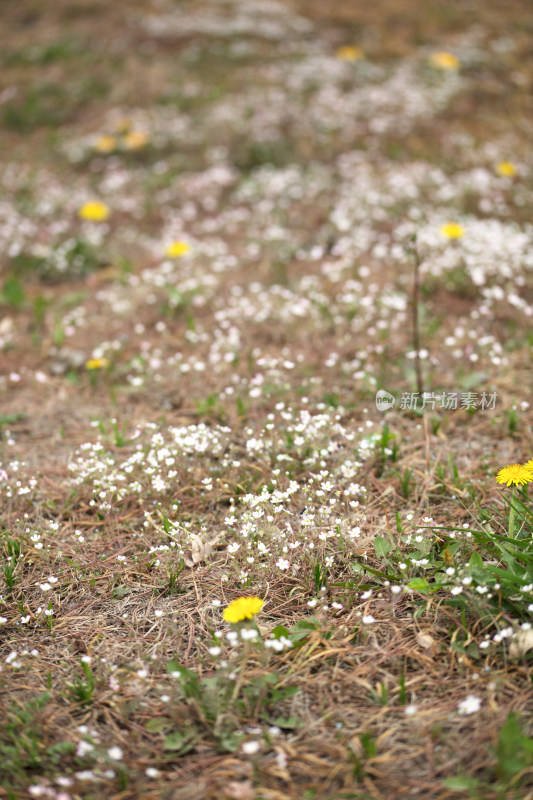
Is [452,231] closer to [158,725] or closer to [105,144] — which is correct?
[158,725]

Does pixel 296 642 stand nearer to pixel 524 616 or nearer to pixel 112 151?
pixel 524 616

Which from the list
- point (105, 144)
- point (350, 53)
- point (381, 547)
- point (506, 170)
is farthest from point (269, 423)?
point (350, 53)

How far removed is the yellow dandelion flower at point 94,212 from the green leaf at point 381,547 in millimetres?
5540

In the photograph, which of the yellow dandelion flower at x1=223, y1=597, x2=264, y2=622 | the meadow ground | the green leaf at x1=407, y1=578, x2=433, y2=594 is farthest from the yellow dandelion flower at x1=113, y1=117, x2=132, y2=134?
the green leaf at x1=407, y1=578, x2=433, y2=594

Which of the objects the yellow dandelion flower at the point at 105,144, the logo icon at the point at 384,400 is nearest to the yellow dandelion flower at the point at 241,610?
the logo icon at the point at 384,400

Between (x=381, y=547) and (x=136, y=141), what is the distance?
6.98 m

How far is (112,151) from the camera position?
8141 millimetres

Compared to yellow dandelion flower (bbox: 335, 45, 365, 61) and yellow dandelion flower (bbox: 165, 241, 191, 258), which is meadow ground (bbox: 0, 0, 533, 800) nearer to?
yellow dandelion flower (bbox: 165, 241, 191, 258)

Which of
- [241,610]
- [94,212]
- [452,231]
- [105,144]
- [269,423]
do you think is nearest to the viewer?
[241,610]

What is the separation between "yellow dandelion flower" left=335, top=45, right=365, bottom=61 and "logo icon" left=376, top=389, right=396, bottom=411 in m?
7.21

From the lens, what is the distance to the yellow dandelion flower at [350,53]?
9250 mm

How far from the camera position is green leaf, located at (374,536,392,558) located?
2990 mm

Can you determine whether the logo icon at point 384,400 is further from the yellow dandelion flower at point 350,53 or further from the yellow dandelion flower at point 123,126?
the yellow dandelion flower at point 350,53

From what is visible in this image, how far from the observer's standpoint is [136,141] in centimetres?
802
